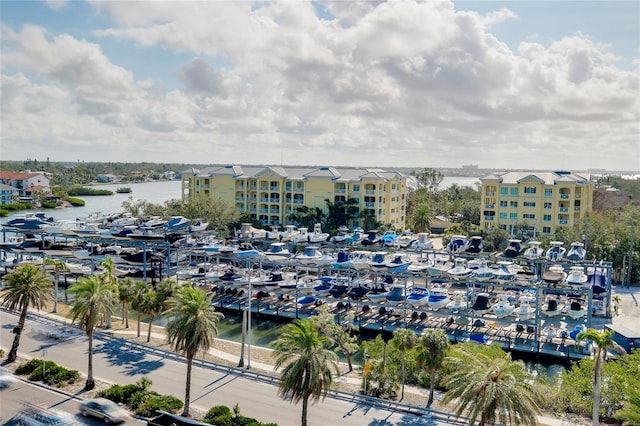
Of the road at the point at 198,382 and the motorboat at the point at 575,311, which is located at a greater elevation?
the motorboat at the point at 575,311

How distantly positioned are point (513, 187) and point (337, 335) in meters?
62.7

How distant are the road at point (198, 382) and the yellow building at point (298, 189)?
59304 mm

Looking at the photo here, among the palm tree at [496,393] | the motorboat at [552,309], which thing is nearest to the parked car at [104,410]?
the palm tree at [496,393]

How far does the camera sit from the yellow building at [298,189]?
93625mm

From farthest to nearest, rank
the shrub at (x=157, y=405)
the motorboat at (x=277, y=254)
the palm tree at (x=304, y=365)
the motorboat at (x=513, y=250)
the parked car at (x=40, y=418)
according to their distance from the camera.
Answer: the motorboat at (x=277, y=254) → the motorboat at (x=513, y=250) → the shrub at (x=157, y=405) → the parked car at (x=40, y=418) → the palm tree at (x=304, y=365)

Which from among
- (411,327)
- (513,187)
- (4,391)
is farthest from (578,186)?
(4,391)

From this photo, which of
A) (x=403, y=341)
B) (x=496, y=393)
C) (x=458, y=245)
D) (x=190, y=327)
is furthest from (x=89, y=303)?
(x=458, y=245)

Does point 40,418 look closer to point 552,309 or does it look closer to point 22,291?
point 22,291

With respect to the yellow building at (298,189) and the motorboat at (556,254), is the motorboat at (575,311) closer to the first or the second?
the motorboat at (556,254)

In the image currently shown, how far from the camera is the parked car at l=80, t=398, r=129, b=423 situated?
25.6 meters

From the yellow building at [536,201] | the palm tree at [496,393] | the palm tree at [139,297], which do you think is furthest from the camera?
the yellow building at [536,201]

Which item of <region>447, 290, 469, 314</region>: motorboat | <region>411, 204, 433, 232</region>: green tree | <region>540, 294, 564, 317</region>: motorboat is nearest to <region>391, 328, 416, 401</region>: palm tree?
<region>447, 290, 469, 314</region>: motorboat

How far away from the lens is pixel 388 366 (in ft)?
108

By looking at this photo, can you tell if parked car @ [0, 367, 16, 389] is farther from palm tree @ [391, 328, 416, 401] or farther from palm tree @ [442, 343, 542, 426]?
palm tree @ [442, 343, 542, 426]
